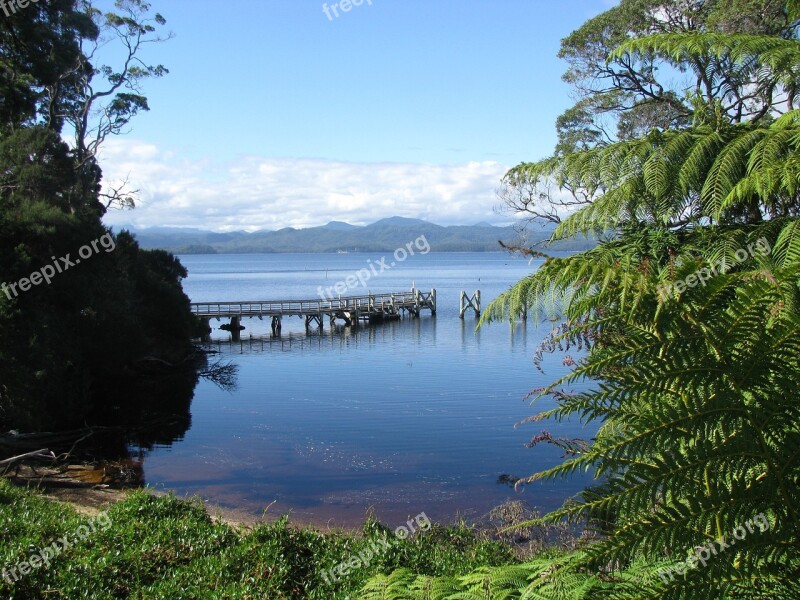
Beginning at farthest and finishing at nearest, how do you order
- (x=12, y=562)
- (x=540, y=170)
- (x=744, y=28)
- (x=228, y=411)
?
(x=228, y=411)
(x=744, y=28)
(x=540, y=170)
(x=12, y=562)

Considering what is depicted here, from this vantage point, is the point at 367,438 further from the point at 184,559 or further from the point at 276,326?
the point at 276,326

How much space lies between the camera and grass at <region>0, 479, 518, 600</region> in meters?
5.17

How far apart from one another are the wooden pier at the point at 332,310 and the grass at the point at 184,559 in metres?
41.2

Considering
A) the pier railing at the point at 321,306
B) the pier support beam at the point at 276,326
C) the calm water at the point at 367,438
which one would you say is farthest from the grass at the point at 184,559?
the pier support beam at the point at 276,326

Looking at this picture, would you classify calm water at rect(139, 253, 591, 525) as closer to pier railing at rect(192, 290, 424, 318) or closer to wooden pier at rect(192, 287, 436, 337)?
pier railing at rect(192, 290, 424, 318)

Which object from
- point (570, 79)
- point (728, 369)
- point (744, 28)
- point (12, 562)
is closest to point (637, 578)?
point (728, 369)

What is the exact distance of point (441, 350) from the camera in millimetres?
39969

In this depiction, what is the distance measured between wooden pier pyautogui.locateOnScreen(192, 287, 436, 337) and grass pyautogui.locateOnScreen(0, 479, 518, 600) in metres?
41.2

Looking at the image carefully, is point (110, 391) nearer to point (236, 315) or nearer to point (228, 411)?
point (228, 411)

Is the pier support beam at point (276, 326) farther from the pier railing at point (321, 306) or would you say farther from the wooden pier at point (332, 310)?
the pier railing at point (321, 306)

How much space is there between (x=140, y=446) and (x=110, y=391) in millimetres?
6936

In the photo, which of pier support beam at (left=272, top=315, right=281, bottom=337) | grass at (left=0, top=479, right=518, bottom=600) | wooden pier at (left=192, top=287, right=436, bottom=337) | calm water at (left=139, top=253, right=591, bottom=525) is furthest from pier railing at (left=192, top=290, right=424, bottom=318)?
grass at (left=0, top=479, right=518, bottom=600)

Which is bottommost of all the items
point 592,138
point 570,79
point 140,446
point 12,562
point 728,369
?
point 140,446

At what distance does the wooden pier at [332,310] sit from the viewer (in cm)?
4962
